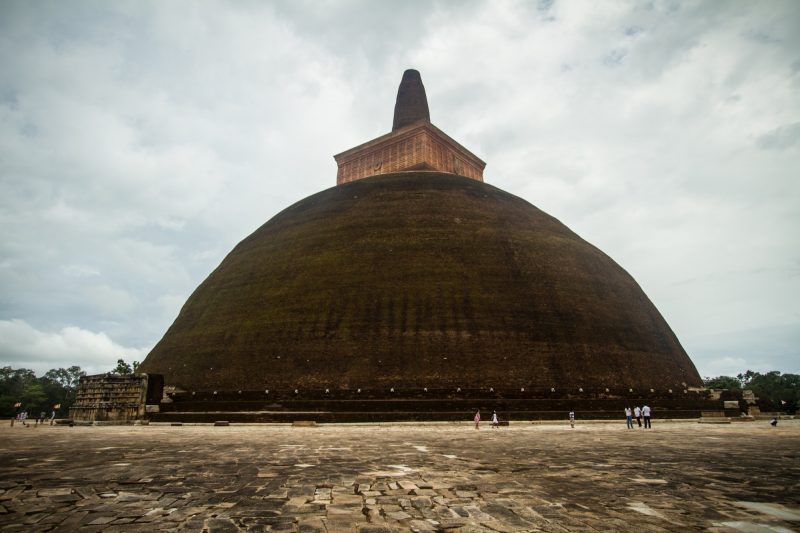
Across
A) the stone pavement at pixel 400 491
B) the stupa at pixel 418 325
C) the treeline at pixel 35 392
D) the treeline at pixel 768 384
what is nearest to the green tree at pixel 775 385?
the treeline at pixel 768 384

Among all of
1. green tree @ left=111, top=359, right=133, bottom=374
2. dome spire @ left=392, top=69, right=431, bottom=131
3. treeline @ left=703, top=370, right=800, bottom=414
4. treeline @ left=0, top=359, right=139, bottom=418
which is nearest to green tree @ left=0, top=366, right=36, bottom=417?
treeline @ left=0, top=359, right=139, bottom=418

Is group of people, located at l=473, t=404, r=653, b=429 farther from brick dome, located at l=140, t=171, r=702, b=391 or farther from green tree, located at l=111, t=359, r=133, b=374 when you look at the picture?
green tree, located at l=111, t=359, r=133, b=374

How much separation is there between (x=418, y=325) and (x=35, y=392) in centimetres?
5493

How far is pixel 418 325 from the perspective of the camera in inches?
696

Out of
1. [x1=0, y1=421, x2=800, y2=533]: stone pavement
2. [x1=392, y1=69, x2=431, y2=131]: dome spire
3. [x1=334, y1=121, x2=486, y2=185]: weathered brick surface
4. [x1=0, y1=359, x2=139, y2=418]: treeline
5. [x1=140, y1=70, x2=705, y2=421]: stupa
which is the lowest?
[x1=0, y1=359, x2=139, y2=418]: treeline

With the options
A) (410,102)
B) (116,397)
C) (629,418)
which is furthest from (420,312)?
(410,102)

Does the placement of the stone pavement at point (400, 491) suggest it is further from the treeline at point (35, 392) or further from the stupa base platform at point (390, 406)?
the treeline at point (35, 392)

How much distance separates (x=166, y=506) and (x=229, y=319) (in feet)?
57.0

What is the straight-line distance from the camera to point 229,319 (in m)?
20.1

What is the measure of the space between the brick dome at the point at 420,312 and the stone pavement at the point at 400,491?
31.8 ft

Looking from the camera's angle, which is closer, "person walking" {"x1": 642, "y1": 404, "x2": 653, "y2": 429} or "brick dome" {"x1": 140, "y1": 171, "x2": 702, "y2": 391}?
"person walking" {"x1": 642, "y1": 404, "x2": 653, "y2": 429}

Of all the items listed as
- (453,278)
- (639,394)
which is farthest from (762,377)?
(453,278)

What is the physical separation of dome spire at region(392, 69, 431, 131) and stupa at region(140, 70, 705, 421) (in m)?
13.1

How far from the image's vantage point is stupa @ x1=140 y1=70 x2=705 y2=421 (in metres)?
16.5
